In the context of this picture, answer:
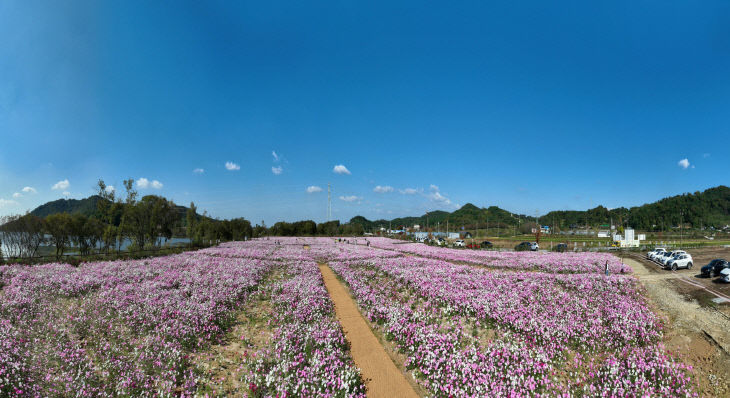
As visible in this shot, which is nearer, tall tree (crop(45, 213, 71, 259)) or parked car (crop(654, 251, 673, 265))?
tall tree (crop(45, 213, 71, 259))

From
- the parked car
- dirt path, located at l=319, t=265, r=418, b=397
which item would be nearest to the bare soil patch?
dirt path, located at l=319, t=265, r=418, b=397

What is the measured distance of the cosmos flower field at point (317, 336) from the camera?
6508 mm

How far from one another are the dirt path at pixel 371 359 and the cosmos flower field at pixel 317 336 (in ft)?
1.35

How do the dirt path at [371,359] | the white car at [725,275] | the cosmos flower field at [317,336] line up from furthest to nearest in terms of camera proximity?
the white car at [725,275] < the dirt path at [371,359] < the cosmos flower field at [317,336]

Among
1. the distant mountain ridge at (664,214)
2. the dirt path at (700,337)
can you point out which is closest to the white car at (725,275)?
the dirt path at (700,337)

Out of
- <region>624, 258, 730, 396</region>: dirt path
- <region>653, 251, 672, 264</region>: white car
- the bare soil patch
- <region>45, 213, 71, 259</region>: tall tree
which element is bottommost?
<region>653, 251, 672, 264</region>: white car

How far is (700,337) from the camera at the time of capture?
392 inches

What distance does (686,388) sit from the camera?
7004 millimetres

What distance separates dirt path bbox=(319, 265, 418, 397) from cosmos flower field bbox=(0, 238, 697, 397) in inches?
16.2

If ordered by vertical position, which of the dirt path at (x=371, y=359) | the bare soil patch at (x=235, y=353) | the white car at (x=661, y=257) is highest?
the bare soil patch at (x=235, y=353)

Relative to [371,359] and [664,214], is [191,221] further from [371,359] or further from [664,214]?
[664,214]

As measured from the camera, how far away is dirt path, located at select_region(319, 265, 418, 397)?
23.4 ft

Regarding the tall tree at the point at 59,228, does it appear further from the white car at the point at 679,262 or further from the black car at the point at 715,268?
the white car at the point at 679,262

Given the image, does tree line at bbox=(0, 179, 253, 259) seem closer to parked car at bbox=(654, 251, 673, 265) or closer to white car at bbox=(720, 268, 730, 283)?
white car at bbox=(720, 268, 730, 283)
